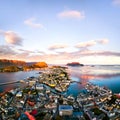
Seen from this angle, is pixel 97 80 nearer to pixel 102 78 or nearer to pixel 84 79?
pixel 84 79

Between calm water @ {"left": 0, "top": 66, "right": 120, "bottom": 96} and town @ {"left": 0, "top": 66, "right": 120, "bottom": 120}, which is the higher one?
calm water @ {"left": 0, "top": 66, "right": 120, "bottom": 96}

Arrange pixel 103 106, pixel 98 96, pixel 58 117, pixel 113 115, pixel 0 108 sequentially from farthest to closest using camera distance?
pixel 98 96, pixel 103 106, pixel 0 108, pixel 113 115, pixel 58 117

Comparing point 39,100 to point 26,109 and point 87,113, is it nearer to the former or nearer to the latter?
point 26,109

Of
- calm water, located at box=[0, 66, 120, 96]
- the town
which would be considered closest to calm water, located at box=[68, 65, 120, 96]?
calm water, located at box=[0, 66, 120, 96]

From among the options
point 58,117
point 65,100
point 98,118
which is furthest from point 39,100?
point 98,118

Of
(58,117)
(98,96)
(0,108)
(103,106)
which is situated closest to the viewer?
(58,117)

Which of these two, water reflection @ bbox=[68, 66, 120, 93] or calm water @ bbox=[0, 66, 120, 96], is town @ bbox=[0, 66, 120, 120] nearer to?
calm water @ bbox=[0, 66, 120, 96]

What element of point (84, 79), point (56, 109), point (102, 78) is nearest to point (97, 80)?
point (84, 79)

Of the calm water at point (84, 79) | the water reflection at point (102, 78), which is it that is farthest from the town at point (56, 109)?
the water reflection at point (102, 78)

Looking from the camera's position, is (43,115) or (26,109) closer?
(43,115)

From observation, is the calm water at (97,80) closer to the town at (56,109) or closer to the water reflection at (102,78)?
the water reflection at (102,78)

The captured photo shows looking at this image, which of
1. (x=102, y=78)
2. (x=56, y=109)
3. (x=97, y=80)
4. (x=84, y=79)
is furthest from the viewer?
(x=102, y=78)
